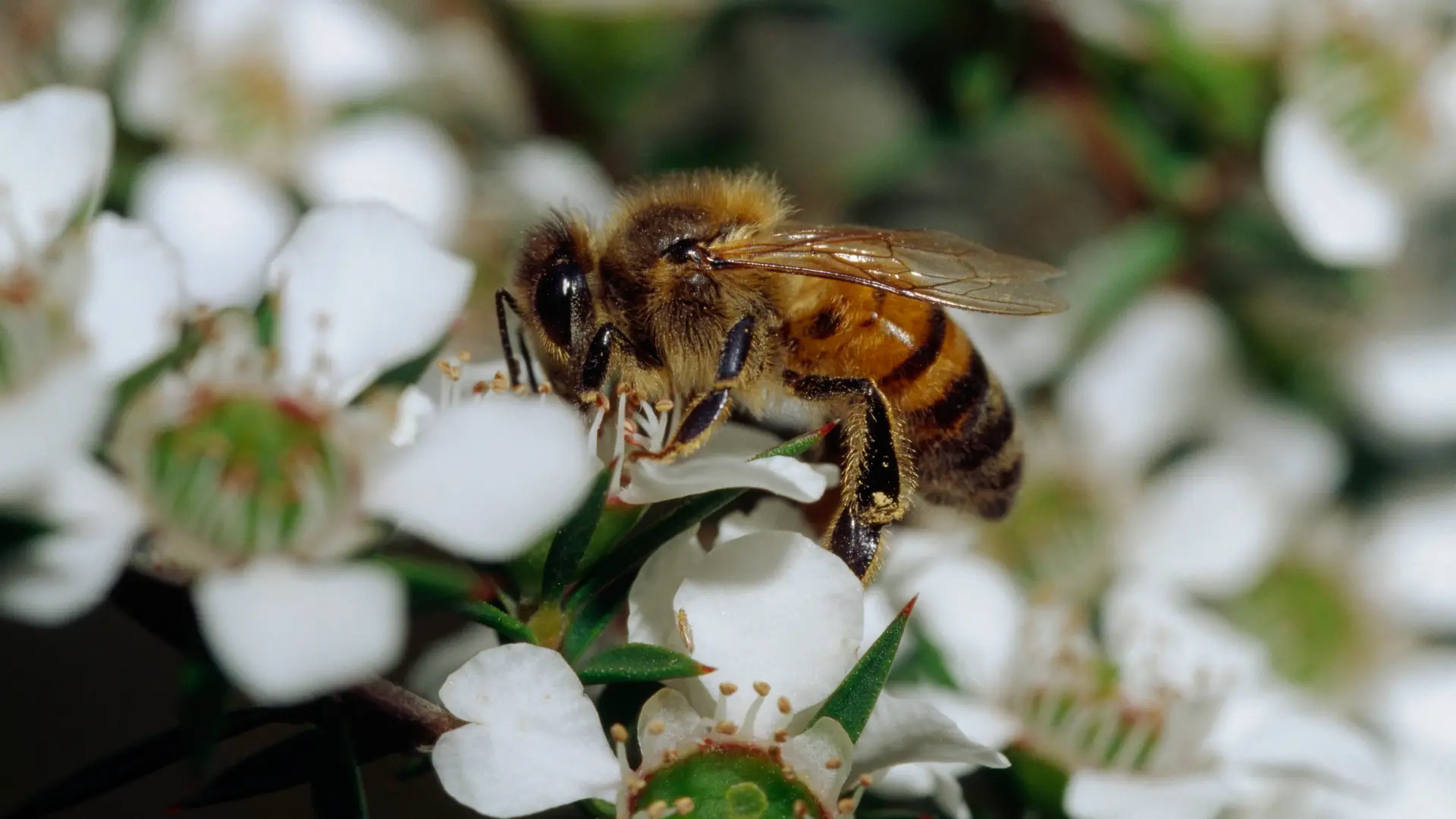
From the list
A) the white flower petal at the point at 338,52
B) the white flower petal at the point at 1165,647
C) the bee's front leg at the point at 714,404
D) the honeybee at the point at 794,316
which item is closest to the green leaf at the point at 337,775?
the bee's front leg at the point at 714,404

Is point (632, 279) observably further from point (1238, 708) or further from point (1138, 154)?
point (1138, 154)

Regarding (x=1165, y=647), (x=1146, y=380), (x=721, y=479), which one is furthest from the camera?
(x=1146, y=380)

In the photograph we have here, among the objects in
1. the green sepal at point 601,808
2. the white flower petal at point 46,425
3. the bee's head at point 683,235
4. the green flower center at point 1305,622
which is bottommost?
the green flower center at point 1305,622

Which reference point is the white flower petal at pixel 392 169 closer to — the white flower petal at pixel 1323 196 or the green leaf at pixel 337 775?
the white flower petal at pixel 1323 196

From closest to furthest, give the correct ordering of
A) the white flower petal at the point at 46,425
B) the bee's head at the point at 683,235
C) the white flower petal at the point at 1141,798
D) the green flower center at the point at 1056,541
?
the white flower petal at the point at 46,425
the white flower petal at the point at 1141,798
the bee's head at the point at 683,235
the green flower center at the point at 1056,541

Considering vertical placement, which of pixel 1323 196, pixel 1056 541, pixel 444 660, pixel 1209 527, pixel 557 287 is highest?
pixel 1323 196

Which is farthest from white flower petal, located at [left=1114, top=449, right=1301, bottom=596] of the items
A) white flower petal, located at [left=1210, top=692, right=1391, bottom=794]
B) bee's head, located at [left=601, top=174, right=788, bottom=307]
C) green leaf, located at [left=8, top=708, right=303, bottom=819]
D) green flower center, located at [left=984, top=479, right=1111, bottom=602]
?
green leaf, located at [left=8, top=708, right=303, bottom=819]

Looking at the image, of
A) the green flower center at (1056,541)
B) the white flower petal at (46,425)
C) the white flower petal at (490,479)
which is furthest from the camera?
the green flower center at (1056,541)

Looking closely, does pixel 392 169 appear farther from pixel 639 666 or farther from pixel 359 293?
pixel 639 666

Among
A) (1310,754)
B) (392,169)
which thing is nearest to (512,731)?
(1310,754)
